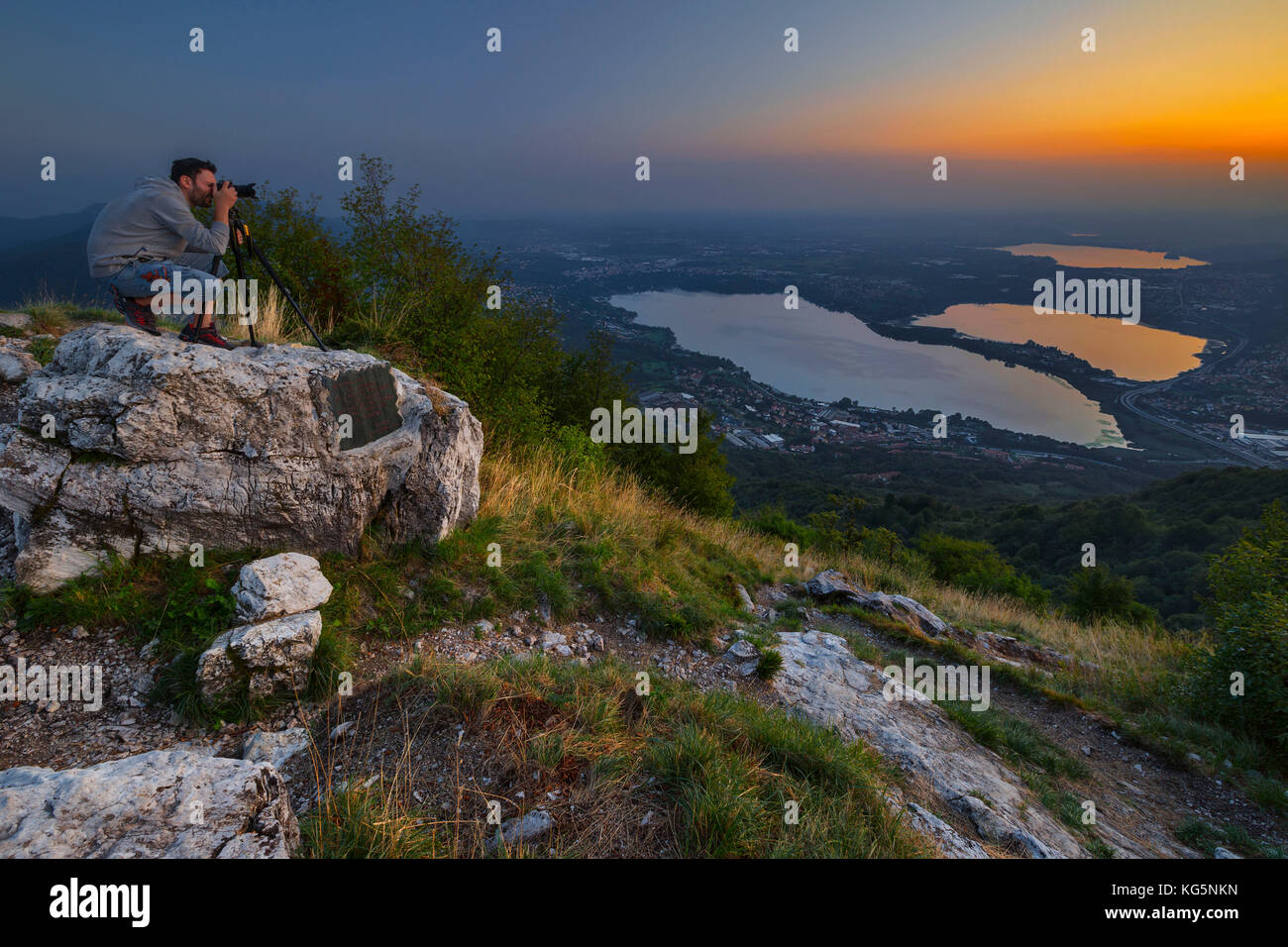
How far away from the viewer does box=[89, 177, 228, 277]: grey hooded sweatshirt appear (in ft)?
14.4

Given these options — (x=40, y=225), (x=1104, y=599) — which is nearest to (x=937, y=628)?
(x=1104, y=599)

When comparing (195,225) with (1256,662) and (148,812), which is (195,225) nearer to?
(148,812)

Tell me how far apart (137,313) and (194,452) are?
167 centimetres

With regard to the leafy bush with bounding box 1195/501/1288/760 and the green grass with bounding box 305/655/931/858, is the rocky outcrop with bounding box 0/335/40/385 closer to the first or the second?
the green grass with bounding box 305/655/931/858

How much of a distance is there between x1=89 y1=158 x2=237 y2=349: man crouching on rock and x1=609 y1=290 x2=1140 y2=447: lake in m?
66.4

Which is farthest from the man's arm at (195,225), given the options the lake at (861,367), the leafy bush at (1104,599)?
the lake at (861,367)

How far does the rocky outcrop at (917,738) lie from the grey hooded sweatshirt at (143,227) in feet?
22.5

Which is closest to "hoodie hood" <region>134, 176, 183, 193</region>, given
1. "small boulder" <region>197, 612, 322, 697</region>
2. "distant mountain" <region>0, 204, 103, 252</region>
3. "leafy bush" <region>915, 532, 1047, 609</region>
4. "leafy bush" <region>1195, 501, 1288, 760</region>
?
"small boulder" <region>197, 612, 322, 697</region>

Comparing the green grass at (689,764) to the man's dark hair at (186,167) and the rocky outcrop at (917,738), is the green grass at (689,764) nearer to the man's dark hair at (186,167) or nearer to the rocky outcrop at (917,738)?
the rocky outcrop at (917,738)

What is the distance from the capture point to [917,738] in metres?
5.20

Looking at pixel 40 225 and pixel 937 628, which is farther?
pixel 40 225

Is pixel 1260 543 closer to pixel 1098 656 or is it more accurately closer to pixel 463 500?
pixel 1098 656

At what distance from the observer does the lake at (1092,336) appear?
71.8 metres
